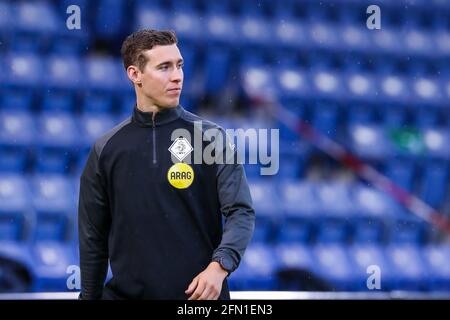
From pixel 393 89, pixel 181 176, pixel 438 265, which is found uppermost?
pixel 393 89

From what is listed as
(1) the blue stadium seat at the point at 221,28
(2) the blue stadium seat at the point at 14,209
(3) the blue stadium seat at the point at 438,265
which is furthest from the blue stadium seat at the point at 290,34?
(2) the blue stadium seat at the point at 14,209

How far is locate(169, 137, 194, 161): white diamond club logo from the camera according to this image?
1.43 metres

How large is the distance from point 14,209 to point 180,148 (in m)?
1.30

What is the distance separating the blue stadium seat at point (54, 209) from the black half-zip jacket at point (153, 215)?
1206mm

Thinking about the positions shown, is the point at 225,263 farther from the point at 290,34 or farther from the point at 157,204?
the point at 290,34

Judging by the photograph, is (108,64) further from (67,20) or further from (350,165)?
(350,165)

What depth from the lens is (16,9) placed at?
2.83m

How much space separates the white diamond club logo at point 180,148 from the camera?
4.69ft

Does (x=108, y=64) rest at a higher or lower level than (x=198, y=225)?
higher

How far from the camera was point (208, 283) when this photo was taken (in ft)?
4.28

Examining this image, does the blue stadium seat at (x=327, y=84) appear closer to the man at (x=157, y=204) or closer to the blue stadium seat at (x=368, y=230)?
the blue stadium seat at (x=368, y=230)

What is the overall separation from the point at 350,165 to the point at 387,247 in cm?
30

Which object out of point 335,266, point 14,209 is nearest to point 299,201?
point 335,266

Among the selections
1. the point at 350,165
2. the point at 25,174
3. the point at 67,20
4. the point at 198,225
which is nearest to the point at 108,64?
the point at 67,20
